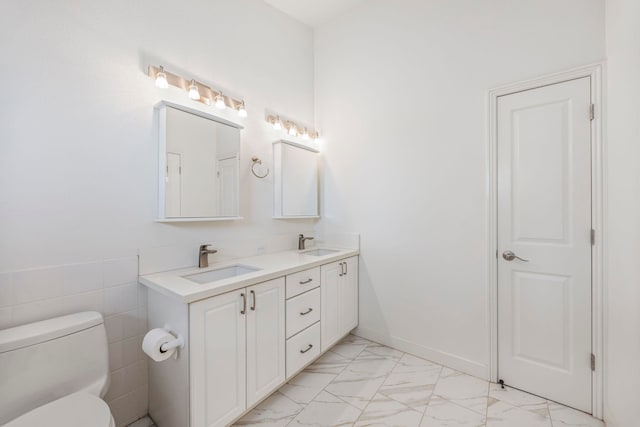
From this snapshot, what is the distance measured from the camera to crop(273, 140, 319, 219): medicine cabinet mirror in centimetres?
258

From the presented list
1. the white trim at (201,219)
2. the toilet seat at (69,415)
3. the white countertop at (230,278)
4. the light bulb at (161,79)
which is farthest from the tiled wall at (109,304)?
Answer: the light bulb at (161,79)

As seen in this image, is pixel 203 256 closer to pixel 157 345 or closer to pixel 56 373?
pixel 157 345

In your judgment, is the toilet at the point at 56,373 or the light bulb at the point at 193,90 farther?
the light bulb at the point at 193,90

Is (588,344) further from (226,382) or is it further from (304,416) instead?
(226,382)

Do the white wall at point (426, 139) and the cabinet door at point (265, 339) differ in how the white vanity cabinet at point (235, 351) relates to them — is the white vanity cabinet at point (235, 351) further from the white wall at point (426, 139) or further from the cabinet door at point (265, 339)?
the white wall at point (426, 139)

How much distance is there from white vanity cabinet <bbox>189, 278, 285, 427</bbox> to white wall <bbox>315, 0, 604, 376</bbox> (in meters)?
1.19

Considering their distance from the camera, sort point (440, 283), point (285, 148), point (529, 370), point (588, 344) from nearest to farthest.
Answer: point (588, 344) < point (529, 370) < point (440, 283) < point (285, 148)

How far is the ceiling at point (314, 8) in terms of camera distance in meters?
2.61

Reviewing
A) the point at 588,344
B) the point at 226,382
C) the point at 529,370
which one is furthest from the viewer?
the point at 529,370

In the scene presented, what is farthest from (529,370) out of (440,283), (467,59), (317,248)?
(467,59)

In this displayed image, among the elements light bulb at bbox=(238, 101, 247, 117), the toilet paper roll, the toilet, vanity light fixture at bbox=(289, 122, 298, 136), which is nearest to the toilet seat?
the toilet

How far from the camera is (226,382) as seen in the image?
4.91ft

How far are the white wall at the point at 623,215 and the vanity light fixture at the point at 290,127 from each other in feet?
7.27

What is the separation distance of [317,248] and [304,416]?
1.49 m
